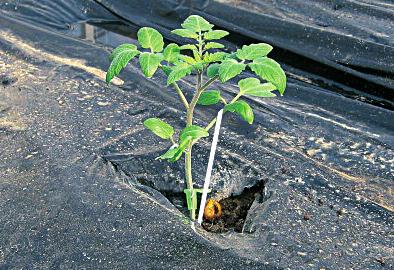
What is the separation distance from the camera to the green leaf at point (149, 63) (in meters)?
1.19

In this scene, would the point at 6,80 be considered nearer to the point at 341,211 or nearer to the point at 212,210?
the point at 212,210

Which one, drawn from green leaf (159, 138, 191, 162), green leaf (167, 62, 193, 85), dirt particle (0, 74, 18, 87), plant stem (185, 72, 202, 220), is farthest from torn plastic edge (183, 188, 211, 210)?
dirt particle (0, 74, 18, 87)

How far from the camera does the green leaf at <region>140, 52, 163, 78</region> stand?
119cm

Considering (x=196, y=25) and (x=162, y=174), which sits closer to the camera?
(x=196, y=25)

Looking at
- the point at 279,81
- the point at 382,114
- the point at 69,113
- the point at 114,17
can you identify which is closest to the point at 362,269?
the point at 279,81

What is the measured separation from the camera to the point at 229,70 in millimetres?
1130

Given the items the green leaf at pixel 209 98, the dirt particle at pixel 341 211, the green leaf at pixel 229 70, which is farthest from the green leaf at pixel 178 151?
the dirt particle at pixel 341 211

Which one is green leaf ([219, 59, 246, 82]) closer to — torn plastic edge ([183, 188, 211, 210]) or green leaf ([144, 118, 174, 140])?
green leaf ([144, 118, 174, 140])

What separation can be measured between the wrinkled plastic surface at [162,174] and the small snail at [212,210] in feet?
0.25

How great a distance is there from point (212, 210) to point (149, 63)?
619 mm

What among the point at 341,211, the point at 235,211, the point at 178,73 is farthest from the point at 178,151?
the point at 341,211

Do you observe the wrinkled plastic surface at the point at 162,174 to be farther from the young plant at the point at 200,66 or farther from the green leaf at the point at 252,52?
the green leaf at the point at 252,52

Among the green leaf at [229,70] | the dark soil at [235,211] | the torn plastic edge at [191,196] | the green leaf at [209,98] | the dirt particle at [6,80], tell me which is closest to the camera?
the green leaf at [229,70]

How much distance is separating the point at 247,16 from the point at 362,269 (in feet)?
5.87
